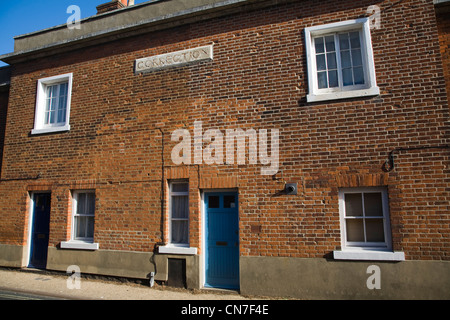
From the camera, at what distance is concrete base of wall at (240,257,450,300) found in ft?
17.1

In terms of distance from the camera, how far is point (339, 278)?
5.61 meters

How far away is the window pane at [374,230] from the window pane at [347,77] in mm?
2986

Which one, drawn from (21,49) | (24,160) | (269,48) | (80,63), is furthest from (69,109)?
(269,48)

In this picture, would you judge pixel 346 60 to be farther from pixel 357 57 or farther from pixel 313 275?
pixel 313 275

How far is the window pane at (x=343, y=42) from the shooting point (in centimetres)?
641

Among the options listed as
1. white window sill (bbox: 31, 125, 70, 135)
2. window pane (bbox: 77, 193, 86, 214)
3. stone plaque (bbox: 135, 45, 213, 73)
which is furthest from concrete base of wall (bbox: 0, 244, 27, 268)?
stone plaque (bbox: 135, 45, 213, 73)

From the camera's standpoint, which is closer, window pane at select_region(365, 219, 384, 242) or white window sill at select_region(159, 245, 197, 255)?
window pane at select_region(365, 219, 384, 242)

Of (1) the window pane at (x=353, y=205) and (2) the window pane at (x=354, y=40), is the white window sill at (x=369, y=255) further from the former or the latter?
(2) the window pane at (x=354, y=40)

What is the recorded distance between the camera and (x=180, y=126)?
7.15m

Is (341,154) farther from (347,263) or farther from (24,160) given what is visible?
(24,160)

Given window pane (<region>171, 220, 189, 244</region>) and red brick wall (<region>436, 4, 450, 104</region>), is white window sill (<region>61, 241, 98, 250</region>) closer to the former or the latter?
window pane (<region>171, 220, 189, 244</region>)

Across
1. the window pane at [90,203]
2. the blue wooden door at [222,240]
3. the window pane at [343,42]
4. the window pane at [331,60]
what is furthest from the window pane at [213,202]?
the window pane at [343,42]

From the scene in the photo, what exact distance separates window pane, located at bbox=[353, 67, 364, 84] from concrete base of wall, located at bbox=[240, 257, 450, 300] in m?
3.78

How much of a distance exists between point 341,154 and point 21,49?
Result: 34.8ft
